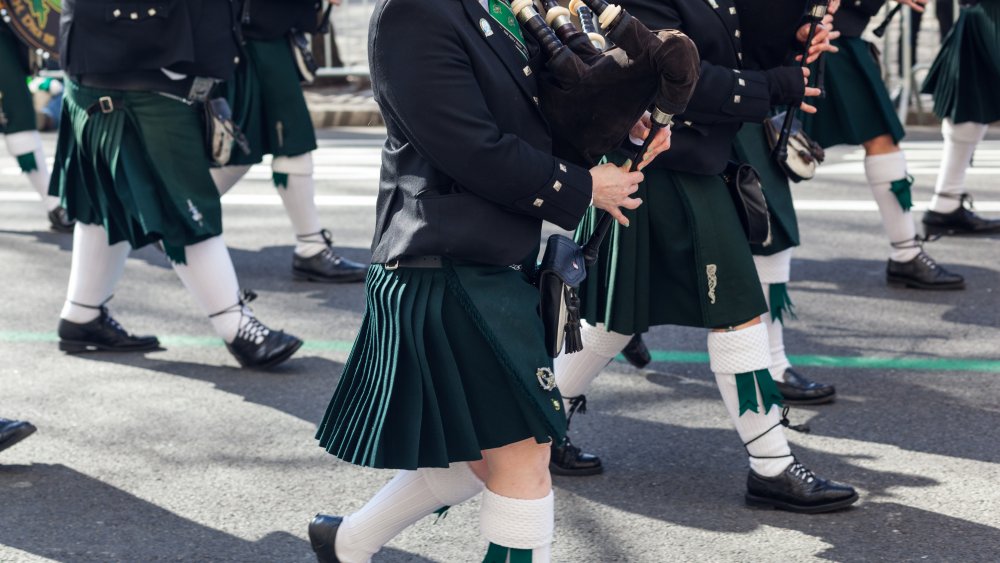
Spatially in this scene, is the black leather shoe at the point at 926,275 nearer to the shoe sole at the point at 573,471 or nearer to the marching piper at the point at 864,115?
the marching piper at the point at 864,115

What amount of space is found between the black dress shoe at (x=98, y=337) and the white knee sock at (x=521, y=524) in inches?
117

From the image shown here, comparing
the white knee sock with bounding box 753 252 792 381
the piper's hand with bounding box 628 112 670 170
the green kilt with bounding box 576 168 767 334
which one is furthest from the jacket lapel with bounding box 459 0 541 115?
the white knee sock with bounding box 753 252 792 381

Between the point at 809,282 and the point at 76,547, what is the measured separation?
3672 mm

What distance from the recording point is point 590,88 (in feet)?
9.50

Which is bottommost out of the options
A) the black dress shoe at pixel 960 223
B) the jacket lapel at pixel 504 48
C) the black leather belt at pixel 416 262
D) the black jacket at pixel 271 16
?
the black dress shoe at pixel 960 223

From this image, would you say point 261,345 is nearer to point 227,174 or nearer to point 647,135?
point 227,174

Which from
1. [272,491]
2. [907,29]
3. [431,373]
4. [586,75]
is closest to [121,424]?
[272,491]

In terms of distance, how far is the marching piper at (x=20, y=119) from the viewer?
716 centimetres

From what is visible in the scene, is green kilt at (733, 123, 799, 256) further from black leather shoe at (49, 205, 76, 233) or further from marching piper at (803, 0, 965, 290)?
black leather shoe at (49, 205, 76, 233)

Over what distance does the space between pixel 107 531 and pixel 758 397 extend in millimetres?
1782

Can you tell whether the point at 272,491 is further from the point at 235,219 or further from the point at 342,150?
the point at 342,150

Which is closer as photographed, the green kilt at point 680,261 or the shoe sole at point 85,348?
the green kilt at point 680,261

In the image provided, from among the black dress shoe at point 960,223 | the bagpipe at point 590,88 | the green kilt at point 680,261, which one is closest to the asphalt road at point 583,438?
the black dress shoe at point 960,223

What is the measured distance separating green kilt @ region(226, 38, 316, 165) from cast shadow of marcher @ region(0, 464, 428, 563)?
2.18m
